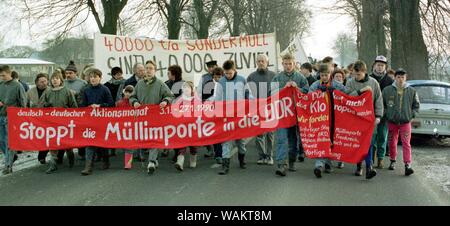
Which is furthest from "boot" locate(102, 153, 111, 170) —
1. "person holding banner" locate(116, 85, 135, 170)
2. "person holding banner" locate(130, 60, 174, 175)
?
"person holding banner" locate(130, 60, 174, 175)

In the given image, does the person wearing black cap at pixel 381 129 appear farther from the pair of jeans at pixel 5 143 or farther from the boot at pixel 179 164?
the pair of jeans at pixel 5 143

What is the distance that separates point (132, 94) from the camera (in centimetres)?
895

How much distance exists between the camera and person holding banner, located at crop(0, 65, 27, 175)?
9.09 m

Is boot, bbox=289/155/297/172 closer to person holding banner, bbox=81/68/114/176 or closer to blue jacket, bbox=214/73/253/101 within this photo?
blue jacket, bbox=214/73/253/101

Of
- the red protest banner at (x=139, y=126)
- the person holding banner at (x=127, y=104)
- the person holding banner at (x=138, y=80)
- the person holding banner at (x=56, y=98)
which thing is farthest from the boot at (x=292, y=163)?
the person holding banner at (x=56, y=98)

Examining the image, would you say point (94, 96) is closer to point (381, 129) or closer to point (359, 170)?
point (359, 170)

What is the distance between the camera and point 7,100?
914 cm

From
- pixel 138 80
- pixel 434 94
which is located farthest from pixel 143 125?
pixel 434 94

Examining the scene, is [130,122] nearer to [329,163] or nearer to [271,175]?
[271,175]

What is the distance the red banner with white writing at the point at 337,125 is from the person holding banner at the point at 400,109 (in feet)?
2.56

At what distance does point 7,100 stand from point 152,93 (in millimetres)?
2597
